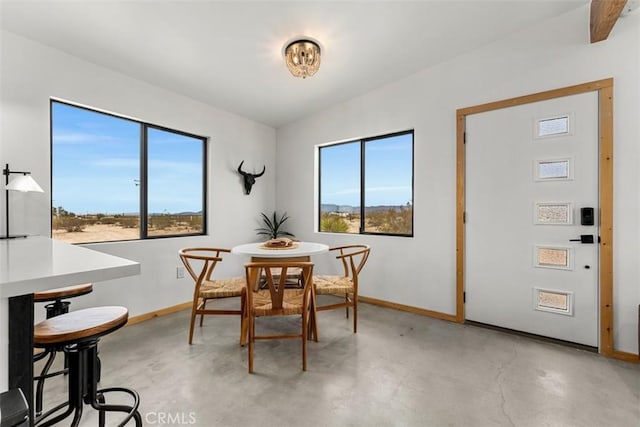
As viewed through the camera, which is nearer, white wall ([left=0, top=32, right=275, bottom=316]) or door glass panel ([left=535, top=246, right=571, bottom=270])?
white wall ([left=0, top=32, right=275, bottom=316])

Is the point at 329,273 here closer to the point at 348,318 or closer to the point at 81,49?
the point at 348,318

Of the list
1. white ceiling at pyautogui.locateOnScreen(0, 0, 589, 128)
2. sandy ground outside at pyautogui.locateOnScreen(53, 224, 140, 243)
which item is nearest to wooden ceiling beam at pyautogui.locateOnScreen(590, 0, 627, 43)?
white ceiling at pyautogui.locateOnScreen(0, 0, 589, 128)

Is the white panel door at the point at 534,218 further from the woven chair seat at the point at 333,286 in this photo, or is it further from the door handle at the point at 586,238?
the woven chair seat at the point at 333,286

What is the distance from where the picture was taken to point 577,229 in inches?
95.9

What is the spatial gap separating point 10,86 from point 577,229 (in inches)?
185

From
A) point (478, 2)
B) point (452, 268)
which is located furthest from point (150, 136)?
point (452, 268)

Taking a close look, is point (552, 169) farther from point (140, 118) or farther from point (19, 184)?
point (19, 184)

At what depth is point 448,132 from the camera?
309 cm

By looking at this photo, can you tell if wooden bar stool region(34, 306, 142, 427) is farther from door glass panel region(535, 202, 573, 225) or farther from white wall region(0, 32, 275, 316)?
door glass panel region(535, 202, 573, 225)

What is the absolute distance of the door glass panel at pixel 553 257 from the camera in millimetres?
2479

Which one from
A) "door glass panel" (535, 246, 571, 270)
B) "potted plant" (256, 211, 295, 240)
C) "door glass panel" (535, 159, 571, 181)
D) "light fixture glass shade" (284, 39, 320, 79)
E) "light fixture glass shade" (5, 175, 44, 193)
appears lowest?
"door glass panel" (535, 246, 571, 270)

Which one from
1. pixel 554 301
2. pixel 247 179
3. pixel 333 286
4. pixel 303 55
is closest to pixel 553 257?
pixel 554 301

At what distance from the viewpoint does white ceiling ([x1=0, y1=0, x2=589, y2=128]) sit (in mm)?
2139

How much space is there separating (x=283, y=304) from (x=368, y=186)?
222 centimetres
